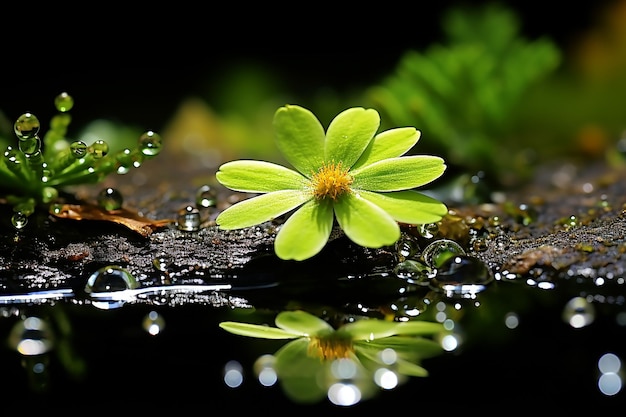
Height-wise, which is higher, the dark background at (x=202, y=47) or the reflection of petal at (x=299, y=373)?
the dark background at (x=202, y=47)

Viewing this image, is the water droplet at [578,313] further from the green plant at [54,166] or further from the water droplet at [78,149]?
the water droplet at [78,149]

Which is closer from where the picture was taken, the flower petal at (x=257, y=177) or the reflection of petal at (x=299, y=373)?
the reflection of petal at (x=299, y=373)

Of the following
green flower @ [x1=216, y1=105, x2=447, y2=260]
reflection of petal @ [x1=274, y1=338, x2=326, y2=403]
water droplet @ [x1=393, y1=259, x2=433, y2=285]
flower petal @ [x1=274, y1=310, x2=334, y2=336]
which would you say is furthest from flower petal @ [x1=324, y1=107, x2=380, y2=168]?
reflection of petal @ [x1=274, y1=338, x2=326, y2=403]

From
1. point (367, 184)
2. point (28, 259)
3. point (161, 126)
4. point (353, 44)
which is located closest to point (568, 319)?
point (367, 184)

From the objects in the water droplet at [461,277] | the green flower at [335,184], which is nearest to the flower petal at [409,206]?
the green flower at [335,184]

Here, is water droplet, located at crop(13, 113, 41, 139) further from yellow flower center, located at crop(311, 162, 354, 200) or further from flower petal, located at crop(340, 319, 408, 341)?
flower petal, located at crop(340, 319, 408, 341)

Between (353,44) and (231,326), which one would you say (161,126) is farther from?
(231,326)
